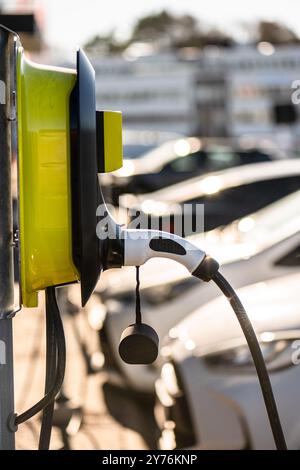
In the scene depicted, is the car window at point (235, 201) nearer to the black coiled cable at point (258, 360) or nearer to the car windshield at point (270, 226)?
the car windshield at point (270, 226)

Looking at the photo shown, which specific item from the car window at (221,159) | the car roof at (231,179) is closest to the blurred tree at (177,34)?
the car window at (221,159)

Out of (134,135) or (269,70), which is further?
(269,70)

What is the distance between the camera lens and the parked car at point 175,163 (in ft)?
31.6

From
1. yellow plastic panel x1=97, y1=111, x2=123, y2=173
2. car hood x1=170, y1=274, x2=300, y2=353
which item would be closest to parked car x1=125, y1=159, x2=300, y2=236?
car hood x1=170, y1=274, x2=300, y2=353

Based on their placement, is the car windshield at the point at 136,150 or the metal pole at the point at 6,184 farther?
the car windshield at the point at 136,150

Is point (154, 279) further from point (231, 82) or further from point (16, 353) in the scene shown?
point (231, 82)

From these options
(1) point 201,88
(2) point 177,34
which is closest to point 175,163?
(1) point 201,88

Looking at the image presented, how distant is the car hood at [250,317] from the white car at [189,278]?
90cm

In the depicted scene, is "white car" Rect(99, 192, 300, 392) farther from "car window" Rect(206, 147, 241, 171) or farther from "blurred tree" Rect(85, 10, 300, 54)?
"blurred tree" Rect(85, 10, 300, 54)

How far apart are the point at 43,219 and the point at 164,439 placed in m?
2.62

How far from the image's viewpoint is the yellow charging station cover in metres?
1.50

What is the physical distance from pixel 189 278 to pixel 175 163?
24.2 feet

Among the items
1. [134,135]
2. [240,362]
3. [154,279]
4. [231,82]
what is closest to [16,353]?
[154,279]
